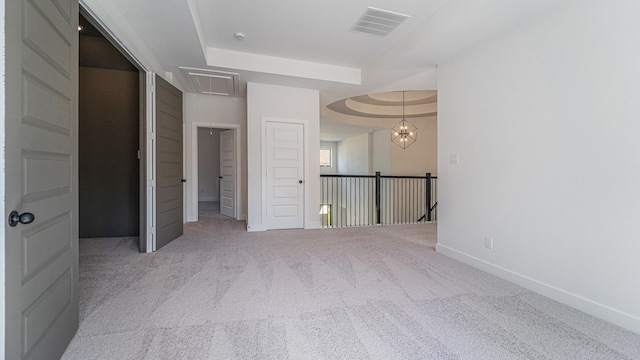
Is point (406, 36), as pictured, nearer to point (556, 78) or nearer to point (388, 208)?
point (556, 78)

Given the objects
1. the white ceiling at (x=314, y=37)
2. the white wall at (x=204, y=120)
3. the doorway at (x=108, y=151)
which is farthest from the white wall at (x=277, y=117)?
the doorway at (x=108, y=151)

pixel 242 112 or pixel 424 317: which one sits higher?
pixel 242 112

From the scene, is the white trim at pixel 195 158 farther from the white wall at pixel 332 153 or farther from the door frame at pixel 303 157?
the white wall at pixel 332 153

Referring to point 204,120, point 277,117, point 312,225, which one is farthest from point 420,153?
point 204,120

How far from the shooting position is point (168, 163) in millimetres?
3889

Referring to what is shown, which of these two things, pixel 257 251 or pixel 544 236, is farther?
pixel 257 251

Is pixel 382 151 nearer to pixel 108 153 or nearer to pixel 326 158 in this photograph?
pixel 326 158

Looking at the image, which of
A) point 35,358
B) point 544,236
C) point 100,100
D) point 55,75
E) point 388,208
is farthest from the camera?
point 388,208

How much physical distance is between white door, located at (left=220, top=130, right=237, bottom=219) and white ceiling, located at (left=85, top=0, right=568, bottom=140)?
170 centimetres

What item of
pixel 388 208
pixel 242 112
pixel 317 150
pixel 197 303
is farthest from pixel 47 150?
pixel 388 208

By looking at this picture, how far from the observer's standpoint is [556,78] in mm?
2289

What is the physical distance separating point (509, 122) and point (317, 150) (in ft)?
10.3

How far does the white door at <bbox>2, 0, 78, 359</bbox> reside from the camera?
111cm

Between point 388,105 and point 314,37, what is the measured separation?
4.42m
